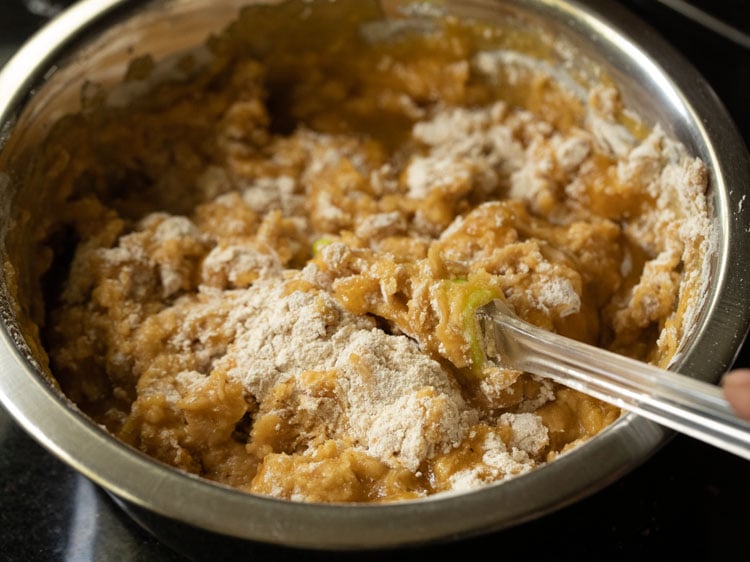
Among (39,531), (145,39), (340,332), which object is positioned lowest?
(39,531)

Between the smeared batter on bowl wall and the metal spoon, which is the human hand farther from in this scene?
the smeared batter on bowl wall

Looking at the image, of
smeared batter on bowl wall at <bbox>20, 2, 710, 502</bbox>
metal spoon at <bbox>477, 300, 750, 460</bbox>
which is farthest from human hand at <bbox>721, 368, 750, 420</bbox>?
smeared batter on bowl wall at <bbox>20, 2, 710, 502</bbox>

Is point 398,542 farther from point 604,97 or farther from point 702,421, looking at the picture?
point 604,97

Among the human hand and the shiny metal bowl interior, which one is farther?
the shiny metal bowl interior

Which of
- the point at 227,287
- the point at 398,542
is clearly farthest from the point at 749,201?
the point at 227,287

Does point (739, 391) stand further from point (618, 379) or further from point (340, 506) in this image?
point (340, 506)
